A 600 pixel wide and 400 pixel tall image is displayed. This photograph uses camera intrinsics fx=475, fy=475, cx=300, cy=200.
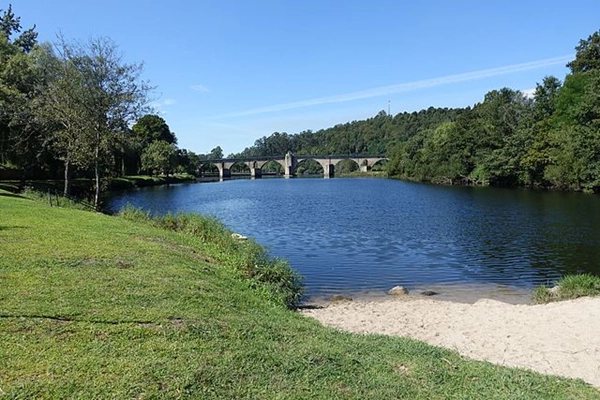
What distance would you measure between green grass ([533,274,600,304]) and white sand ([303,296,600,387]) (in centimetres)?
109

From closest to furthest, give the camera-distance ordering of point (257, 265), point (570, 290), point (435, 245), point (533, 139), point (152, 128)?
1. point (257, 265)
2. point (570, 290)
3. point (435, 245)
4. point (533, 139)
5. point (152, 128)

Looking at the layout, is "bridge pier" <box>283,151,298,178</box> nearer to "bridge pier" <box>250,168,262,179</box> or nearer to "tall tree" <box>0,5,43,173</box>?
"bridge pier" <box>250,168,262,179</box>

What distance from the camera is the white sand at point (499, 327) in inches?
380

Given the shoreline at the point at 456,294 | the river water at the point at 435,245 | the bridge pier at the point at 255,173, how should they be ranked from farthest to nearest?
the bridge pier at the point at 255,173, the river water at the point at 435,245, the shoreline at the point at 456,294

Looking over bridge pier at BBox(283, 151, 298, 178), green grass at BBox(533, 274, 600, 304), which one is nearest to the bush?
green grass at BBox(533, 274, 600, 304)

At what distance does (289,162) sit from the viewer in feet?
631

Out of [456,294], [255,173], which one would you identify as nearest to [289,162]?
[255,173]

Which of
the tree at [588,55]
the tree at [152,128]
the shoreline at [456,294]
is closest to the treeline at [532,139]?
the tree at [588,55]

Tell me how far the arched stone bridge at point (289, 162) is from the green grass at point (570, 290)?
158518 mm

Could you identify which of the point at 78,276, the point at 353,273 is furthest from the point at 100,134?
the point at 78,276

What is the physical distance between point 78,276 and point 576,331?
11.5 metres

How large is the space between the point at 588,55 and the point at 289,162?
127 metres

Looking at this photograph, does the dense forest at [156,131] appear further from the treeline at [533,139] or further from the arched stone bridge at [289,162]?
the arched stone bridge at [289,162]

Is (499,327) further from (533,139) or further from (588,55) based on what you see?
(588,55)
